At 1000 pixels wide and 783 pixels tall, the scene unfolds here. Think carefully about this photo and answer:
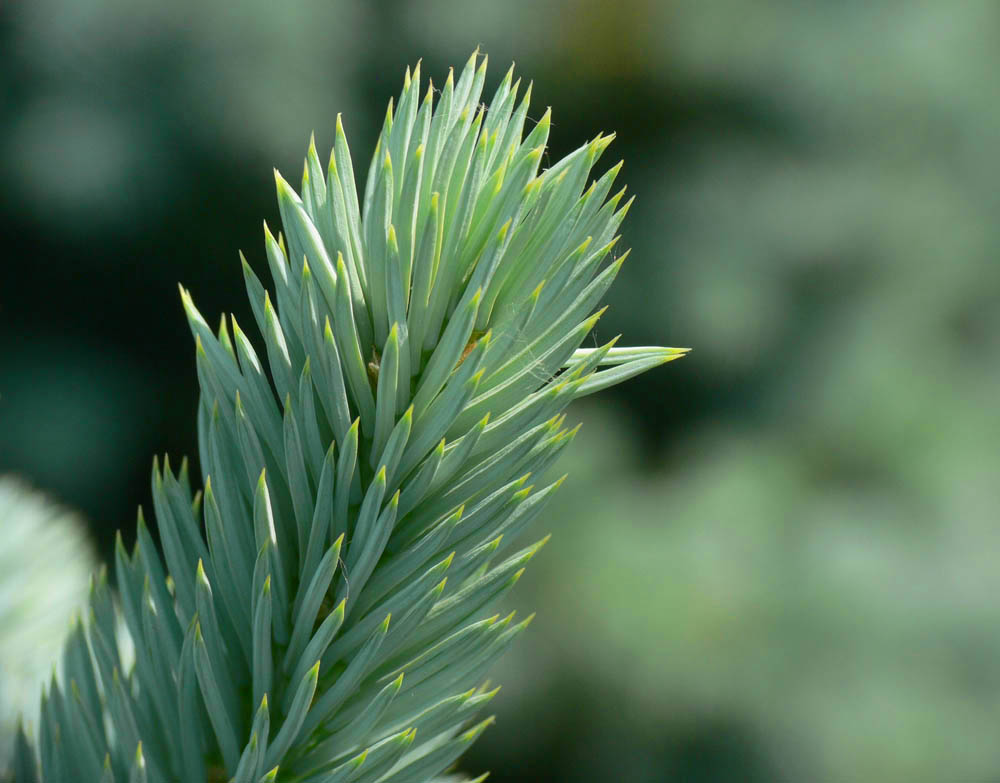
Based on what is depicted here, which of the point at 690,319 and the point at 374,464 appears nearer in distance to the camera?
the point at 374,464

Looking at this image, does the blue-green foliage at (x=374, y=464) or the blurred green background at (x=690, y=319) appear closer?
the blue-green foliage at (x=374, y=464)

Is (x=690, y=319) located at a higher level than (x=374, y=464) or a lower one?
higher

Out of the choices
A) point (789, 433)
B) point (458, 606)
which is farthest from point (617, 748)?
point (458, 606)

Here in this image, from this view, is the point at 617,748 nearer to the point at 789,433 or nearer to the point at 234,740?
the point at 789,433

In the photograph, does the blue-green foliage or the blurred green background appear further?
the blurred green background
